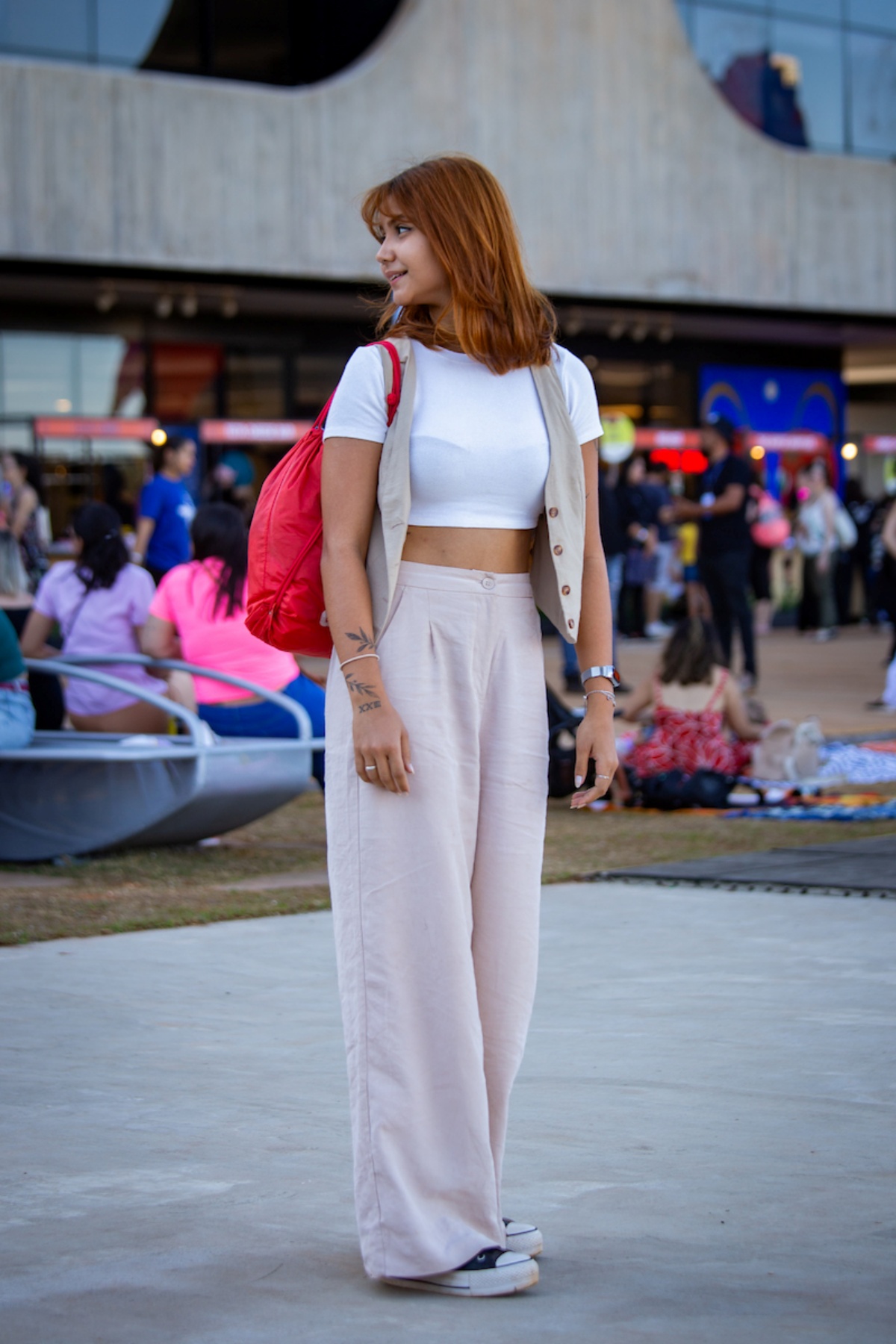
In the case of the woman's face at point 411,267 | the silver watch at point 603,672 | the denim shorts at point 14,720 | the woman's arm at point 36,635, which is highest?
the woman's face at point 411,267

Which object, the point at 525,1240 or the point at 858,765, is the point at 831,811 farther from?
the point at 525,1240

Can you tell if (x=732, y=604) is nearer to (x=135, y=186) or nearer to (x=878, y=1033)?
(x=135, y=186)

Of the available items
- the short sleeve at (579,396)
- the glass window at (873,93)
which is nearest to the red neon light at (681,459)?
the glass window at (873,93)

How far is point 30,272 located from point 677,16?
28.2 feet

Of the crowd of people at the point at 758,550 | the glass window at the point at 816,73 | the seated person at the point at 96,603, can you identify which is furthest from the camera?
the glass window at the point at 816,73

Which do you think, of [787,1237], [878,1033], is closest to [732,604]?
[878,1033]

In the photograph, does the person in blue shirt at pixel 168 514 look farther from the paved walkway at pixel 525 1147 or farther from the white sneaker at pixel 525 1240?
the white sneaker at pixel 525 1240

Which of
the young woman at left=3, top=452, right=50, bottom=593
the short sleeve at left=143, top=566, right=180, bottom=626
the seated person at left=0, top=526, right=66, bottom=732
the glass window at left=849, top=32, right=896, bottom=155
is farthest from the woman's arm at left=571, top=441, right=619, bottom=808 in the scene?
the glass window at left=849, top=32, right=896, bottom=155

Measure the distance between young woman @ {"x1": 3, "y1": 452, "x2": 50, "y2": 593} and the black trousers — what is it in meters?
5.32

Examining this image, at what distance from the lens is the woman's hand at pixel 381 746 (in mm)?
3064

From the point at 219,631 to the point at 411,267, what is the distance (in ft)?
18.1

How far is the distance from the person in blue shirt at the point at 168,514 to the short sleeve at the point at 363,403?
33.5ft

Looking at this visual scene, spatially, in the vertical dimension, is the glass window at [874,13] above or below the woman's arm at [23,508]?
above

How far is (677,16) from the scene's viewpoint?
2259 centimetres
